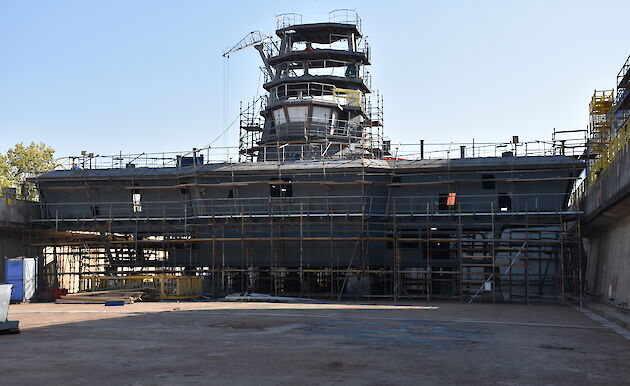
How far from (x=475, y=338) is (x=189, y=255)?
2503 centimetres

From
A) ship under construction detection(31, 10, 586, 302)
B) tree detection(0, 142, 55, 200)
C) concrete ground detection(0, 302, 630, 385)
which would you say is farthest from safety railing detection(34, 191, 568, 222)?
tree detection(0, 142, 55, 200)

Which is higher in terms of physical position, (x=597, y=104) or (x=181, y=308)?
(x=597, y=104)

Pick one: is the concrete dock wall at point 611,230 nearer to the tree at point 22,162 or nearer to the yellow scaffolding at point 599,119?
the yellow scaffolding at point 599,119

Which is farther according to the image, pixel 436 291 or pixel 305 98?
pixel 305 98

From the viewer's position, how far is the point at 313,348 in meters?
16.8

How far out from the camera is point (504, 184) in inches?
1505

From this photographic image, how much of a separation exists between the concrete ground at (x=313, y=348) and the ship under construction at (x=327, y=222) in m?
9.28

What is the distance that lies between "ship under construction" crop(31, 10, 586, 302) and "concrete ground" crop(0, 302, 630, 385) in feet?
30.4

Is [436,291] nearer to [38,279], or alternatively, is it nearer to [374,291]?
[374,291]

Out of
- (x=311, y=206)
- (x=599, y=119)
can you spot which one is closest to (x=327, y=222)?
(x=311, y=206)

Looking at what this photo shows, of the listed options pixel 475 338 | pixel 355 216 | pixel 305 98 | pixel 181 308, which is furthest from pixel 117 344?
pixel 305 98

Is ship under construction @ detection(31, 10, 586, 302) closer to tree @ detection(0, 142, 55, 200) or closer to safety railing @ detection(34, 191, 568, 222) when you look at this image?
safety railing @ detection(34, 191, 568, 222)

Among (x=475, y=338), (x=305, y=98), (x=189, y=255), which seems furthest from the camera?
(x=305, y=98)

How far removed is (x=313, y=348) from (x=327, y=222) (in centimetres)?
2120
